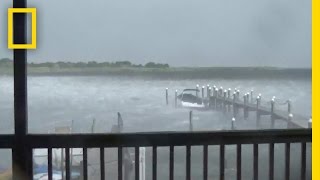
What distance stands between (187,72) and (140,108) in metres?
0.32

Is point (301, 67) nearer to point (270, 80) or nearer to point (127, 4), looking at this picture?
point (270, 80)

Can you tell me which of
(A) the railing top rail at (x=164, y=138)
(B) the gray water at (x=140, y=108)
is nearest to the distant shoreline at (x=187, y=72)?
(B) the gray water at (x=140, y=108)

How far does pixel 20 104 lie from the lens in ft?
6.95

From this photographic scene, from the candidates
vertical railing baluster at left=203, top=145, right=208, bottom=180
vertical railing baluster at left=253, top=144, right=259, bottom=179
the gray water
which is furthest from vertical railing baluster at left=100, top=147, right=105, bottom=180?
vertical railing baluster at left=253, top=144, right=259, bottom=179

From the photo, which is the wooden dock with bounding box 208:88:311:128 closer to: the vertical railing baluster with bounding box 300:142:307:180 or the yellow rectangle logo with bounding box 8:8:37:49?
the vertical railing baluster with bounding box 300:142:307:180

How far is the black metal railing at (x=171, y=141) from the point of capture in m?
2.12

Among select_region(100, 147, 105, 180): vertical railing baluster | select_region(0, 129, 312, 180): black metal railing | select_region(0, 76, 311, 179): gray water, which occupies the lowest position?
select_region(100, 147, 105, 180): vertical railing baluster

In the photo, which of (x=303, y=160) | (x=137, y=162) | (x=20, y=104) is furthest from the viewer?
(x=303, y=160)

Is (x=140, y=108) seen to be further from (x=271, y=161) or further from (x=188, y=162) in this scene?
(x=271, y=161)

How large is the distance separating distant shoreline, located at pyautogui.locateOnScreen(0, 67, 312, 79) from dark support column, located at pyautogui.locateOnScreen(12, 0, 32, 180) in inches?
2.9

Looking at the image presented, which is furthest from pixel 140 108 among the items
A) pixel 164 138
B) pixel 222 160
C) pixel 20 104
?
pixel 20 104

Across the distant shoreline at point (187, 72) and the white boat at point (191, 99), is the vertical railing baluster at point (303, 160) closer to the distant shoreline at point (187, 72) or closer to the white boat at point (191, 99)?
the distant shoreline at point (187, 72)

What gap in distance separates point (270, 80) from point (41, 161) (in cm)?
131

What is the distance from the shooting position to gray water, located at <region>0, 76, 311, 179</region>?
218 cm
